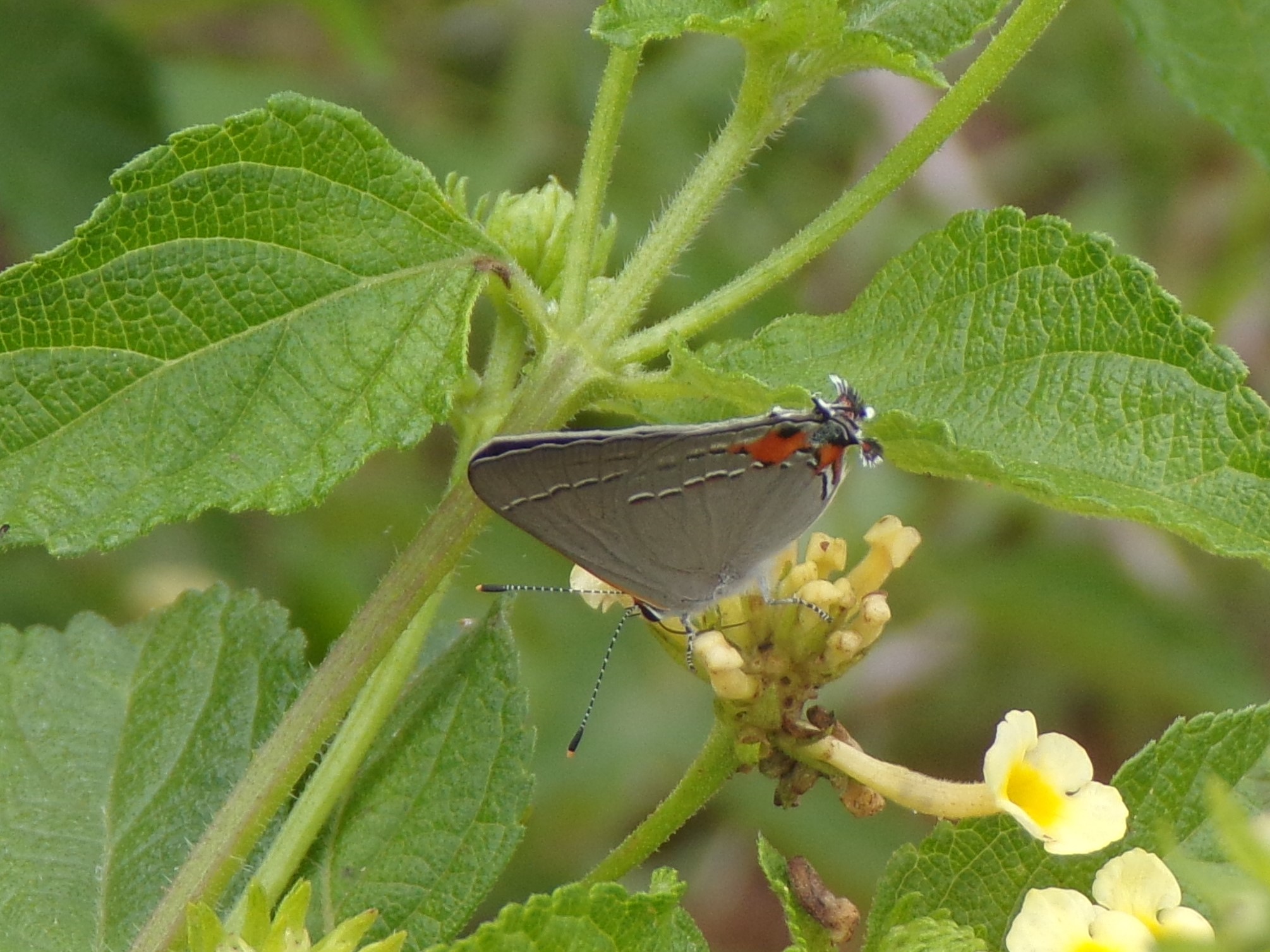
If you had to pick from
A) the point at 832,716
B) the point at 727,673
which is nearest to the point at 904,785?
the point at 832,716

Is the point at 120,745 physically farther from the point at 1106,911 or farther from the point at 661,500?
the point at 1106,911

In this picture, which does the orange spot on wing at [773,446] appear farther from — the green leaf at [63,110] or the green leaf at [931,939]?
the green leaf at [63,110]

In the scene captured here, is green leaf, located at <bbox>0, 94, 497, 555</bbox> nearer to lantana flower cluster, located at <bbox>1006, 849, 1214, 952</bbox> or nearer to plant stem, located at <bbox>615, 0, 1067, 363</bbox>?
plant stem, located at <bbox>615, 0, 1067, 363</bbox>

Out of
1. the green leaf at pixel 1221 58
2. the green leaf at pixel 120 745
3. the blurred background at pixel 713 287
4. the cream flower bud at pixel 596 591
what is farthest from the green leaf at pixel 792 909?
the blurred background at pixel 713 287

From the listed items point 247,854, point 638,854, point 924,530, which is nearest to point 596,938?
point 638,854

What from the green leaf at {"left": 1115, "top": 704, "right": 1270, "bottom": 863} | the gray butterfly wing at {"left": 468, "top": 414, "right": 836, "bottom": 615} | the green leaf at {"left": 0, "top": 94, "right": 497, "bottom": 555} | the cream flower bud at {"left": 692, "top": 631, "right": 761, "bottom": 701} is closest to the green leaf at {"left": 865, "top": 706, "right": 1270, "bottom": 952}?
the green leaf at {"left": 1115, "top": 704, "right": 1270, "bottom": 863}
